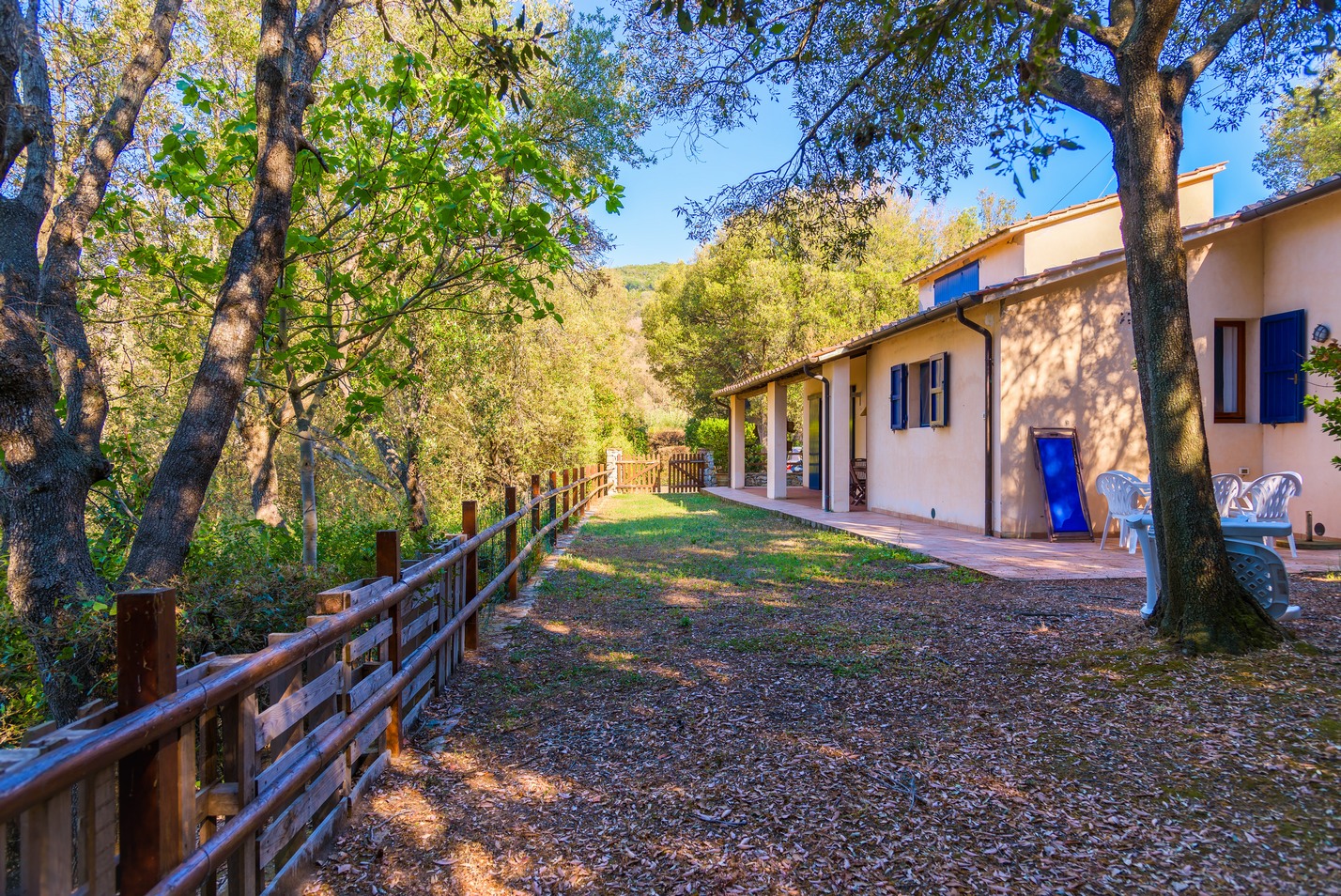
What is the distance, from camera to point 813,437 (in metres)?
20.5

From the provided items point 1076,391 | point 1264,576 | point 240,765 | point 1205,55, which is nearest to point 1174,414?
point 1264,576

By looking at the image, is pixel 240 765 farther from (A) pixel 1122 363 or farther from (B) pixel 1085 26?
(A) pixel 1122 363

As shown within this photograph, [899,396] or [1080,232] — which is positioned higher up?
[1080,232]

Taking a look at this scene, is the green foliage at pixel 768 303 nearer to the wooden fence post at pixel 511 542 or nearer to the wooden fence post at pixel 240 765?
the wooden fence post at pixel 511 542

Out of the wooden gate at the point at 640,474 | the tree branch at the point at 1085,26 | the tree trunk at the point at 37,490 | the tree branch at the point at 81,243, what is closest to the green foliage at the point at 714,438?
the wooden gate at the point at 640,474

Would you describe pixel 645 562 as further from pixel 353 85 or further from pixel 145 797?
pixel 145 797

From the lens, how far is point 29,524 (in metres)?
4.08

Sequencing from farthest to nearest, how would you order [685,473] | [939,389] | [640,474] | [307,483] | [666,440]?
[666,440], [640,474], [685,473], [939,389], [307,483]

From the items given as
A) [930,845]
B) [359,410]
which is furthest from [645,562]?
[930,845]

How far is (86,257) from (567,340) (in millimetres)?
9126

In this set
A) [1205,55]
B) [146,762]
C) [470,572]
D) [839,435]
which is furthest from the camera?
[839,435]

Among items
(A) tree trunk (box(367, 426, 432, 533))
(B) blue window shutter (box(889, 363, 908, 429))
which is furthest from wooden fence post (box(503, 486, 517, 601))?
(B) blue window shutter (box(889, 363, 908, 429))

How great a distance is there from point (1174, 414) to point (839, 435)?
405 inches

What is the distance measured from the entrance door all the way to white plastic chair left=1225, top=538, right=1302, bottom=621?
595 inches
